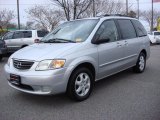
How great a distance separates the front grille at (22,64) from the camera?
13.8 ft

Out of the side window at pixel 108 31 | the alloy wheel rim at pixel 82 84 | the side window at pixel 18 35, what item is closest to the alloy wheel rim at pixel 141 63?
the side window at pixel 108 31

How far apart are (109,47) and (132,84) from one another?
127 cm

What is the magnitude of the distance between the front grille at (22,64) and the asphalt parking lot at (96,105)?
2.51 feet

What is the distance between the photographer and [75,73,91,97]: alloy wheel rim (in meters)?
4.49

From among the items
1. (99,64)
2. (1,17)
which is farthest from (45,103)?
(1,17)

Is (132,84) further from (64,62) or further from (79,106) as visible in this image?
(64,62)

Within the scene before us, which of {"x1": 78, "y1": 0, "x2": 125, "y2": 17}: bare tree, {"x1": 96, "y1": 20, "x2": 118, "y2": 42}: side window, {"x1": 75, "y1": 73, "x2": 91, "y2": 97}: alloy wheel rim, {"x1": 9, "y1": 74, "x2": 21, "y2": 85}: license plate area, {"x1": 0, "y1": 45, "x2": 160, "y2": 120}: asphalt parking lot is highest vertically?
{"x1": 78, "y1": 0, "x2": 125, "y2": 17}: bare tree

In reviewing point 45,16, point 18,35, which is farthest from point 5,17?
point 18,35

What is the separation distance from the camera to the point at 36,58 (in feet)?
13.7

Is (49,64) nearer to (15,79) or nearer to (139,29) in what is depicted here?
(15,79)

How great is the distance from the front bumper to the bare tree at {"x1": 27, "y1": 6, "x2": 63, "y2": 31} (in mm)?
32519

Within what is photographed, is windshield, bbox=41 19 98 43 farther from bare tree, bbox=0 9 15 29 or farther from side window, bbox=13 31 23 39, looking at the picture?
bare tree, bbox=0 9 15 29

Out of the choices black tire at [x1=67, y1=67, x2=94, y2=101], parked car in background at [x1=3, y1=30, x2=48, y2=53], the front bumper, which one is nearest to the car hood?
the front bumper

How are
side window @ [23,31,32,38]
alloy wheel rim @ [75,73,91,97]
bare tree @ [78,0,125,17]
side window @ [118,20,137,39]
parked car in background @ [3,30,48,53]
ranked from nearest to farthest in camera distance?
alloy wheel rim @ [75,73,91,97] → side window @ [118,20,137,39] → parked car in background @ [3,30,48,53] → side window @ [23,31,32,38] → bare tree @ [78,0,125,17]
